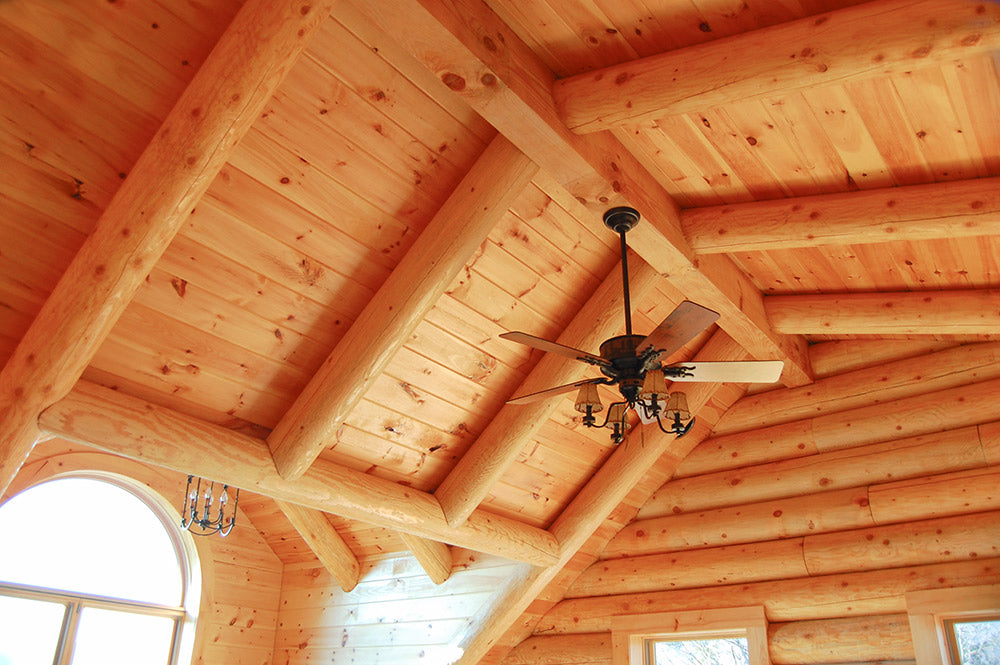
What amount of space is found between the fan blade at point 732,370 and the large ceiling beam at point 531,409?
3.50 ft

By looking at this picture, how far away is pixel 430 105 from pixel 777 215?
5.37 ft

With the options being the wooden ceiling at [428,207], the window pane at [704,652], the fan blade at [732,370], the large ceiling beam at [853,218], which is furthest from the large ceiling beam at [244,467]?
the large ceiling beam at [853,218]

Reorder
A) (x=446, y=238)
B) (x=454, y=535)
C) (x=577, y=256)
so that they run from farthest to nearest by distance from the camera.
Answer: (x=454, y=535)
(x=577, y=256)
(x=446, y=238)

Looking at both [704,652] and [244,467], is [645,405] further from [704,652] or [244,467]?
[704,652]

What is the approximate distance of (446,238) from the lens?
355cm

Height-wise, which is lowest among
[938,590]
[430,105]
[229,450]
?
[938,590]

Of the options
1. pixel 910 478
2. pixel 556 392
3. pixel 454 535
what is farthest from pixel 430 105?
pixel 910 478

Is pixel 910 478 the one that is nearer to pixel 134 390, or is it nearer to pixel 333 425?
pixel 333 425

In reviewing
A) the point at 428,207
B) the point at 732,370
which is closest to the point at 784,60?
the point at 732,370

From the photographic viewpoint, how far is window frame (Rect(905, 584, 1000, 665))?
4402 mm

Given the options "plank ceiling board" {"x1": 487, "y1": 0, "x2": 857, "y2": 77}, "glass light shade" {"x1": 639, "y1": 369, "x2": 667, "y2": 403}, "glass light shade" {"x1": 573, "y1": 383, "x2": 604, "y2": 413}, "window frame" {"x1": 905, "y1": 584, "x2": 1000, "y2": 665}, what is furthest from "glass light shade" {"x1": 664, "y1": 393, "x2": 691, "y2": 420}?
"window frame" {"x1": 905, "y1": 584, "x2": 1000, "y2": 665}

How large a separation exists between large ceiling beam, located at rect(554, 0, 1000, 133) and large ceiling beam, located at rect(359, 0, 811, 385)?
0.15 m

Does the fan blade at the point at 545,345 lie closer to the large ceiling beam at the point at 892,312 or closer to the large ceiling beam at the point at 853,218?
the large ceiling beam at the point at 853,218

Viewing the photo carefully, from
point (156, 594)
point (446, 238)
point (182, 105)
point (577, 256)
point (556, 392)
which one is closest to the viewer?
point (182, 105)
